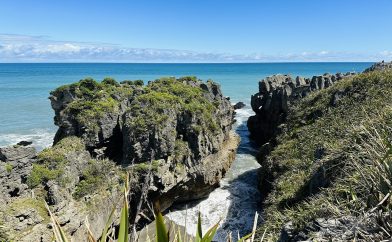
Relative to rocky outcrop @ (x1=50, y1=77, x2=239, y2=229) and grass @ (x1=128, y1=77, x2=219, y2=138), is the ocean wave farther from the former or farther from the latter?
grass @ (x1=128, y1=77, x2=219, y2=138)

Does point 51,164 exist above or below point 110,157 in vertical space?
above

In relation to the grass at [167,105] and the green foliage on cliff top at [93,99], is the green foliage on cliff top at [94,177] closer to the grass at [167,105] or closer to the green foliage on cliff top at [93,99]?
the green foliage on cliff top at [93,99]

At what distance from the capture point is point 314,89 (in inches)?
1163

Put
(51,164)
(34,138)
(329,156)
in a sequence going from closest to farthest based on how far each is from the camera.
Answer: (329,156)
(51,164)
(34,138)

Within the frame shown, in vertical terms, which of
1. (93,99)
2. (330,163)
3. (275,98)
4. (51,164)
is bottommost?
(51,164)

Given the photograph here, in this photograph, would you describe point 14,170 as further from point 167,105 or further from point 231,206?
point 231,206

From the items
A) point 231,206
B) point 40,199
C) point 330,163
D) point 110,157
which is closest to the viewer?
point 330,163

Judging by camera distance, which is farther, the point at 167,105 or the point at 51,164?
the point at 167,105

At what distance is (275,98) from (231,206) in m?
16.3

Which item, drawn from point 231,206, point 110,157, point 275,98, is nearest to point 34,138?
point 110,157

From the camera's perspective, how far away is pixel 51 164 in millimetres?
16078

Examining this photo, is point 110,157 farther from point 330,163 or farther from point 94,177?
point 330,163

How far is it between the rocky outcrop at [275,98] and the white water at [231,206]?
5158mm

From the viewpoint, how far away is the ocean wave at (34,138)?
3348 centimetres
